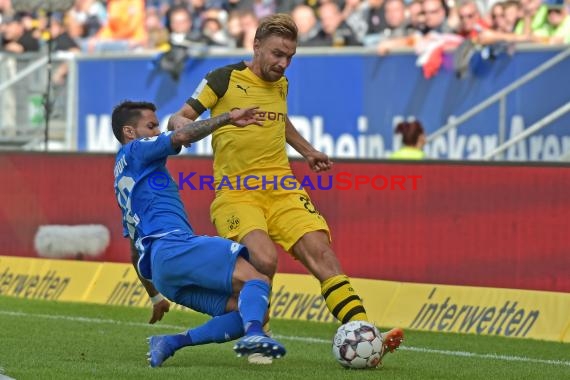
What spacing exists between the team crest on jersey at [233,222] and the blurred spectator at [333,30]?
963 cm

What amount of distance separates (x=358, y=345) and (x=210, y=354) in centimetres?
164

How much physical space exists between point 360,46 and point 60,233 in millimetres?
5357

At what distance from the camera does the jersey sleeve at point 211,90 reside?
384 inches

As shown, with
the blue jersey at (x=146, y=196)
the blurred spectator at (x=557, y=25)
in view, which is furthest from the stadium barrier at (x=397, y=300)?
the blurred spectator at (x=557, y=25)

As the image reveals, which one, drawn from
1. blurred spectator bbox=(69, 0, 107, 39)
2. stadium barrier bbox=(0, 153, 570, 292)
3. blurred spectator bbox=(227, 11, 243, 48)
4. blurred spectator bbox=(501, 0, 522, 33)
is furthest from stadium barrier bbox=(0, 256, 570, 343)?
blurred spectator bbox=(69, 0, 107, 39)

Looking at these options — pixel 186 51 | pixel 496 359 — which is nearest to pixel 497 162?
pixel 496 359

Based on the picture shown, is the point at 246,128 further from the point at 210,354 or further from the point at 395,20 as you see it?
the point at 395,20

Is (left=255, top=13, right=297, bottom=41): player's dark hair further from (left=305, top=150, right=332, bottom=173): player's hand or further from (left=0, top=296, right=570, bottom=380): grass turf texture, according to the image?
(left=0, top=296, right=570, bottom=380): grass turf texture

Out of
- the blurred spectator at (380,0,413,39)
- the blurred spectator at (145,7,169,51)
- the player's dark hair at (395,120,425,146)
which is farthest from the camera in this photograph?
the blurred spectator at (145,7,169,51)

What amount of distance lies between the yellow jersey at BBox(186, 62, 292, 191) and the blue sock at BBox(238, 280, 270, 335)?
146cm

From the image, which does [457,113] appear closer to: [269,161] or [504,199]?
[504,199]

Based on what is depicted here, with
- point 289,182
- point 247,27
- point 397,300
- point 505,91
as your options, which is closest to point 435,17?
point 505,91

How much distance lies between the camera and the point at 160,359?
906cm

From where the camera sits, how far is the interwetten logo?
9.91 meters
